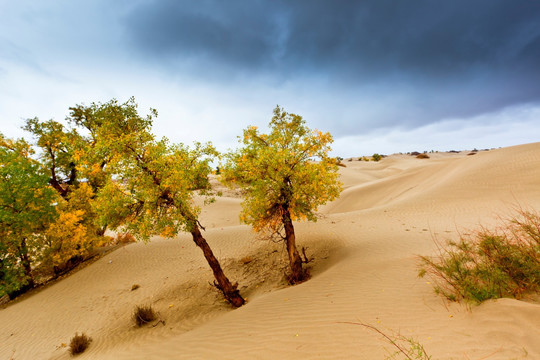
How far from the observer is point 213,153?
315 inches

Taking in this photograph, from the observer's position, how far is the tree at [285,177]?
810cm

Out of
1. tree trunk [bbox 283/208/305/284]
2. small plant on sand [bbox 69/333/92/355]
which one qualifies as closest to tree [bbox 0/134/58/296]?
small plant on sand [bbox 69/333/92/355]

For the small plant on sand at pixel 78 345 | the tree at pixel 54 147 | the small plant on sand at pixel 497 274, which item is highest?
the tree at pixel 54 147

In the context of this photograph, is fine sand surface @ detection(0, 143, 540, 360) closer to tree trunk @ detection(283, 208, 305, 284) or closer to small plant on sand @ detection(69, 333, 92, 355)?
small plant on sand @ detection(69, 333, 92, 355)

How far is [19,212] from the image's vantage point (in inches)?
461

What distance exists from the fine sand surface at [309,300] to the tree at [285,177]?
263cm

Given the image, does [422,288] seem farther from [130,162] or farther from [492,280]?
[130,162]

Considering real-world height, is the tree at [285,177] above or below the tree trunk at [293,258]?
above

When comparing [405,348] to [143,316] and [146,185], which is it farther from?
[143,316]

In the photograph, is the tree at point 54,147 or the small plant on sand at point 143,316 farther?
the tree at point 54,147

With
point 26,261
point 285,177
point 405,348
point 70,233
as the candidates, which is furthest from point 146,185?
point 26,261

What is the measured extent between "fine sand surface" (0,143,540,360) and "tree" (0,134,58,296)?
180cm

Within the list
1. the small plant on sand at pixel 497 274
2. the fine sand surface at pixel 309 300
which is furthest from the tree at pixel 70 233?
the small plant on sand at pixel 497 274

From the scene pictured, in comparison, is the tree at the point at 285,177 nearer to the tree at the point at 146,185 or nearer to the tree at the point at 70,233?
the tree at the point at 146,185
